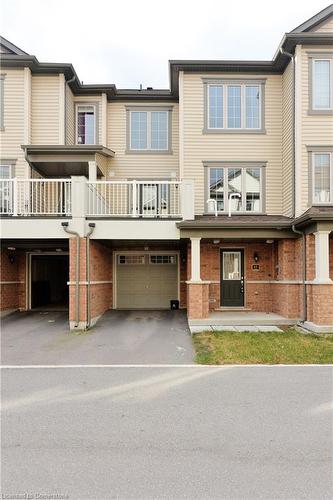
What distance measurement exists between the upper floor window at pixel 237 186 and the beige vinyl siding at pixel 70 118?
564cm

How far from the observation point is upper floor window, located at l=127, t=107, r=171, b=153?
46.7 feet

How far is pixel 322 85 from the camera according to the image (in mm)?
11531

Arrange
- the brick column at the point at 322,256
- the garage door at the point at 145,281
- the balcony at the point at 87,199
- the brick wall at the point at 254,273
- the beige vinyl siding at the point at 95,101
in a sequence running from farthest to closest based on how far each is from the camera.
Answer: the beige vinyl siding at the point at 95,101 → the garage door at the point at 145,281 → the brick wall at the point at 254,273 → the balcony at the point at 87,199 → the brick column at the point at 322,256

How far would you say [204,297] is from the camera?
34.2ft

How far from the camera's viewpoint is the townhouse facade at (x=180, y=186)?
33.5 feet

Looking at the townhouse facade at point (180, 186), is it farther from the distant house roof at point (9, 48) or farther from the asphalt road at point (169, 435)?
the asphalt road at point (169, 435)

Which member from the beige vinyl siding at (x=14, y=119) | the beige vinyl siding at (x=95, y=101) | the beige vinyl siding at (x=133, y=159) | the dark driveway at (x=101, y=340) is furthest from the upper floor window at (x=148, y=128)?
the dark driveway at (x=101, y=340)

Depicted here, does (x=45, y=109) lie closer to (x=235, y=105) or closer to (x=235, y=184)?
(x=235, y=105)

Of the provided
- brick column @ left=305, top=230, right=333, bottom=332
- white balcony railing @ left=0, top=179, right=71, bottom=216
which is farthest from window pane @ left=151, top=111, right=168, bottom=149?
brick column @ left=305, top=230, right=333, bottom=332

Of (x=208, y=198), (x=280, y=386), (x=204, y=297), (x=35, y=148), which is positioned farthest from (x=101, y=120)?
(x=280, y=386)

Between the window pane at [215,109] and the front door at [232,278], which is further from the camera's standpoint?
the window pane at [215,109]

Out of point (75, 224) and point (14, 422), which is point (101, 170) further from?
point (14, 422)

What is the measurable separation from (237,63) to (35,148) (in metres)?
7.84

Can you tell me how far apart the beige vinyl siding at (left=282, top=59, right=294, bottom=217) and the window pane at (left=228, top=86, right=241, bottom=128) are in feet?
5.31
